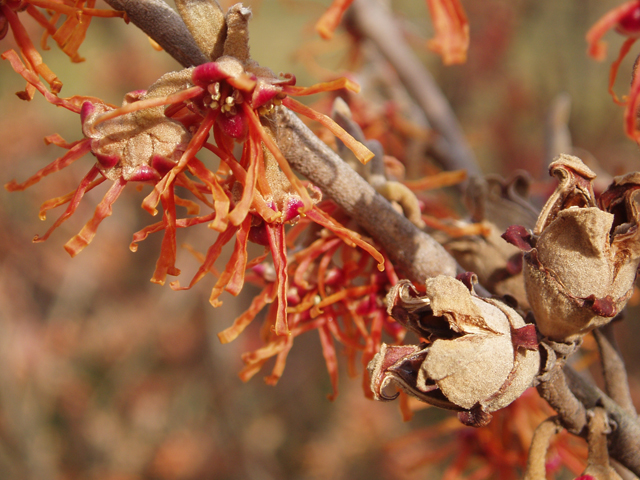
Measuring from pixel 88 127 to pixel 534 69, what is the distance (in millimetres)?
3268

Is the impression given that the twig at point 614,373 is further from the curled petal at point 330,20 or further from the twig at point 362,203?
the curled petal at point 330,20

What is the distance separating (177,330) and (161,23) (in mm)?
2602

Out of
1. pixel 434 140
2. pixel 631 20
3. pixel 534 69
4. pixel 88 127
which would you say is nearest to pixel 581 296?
pixel 631 20

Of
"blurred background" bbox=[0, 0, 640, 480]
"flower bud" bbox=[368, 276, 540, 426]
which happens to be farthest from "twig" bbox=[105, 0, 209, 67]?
"blurred background" bbox=[0, 0, 640, 480]

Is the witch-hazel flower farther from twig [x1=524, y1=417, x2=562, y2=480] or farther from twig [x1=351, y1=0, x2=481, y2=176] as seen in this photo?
twig [x1=351, y1=0, x2=481, y2=176]

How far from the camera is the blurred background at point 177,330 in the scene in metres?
2.53

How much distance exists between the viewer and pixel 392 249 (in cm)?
64

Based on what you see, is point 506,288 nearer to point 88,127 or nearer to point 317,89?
point 317,89

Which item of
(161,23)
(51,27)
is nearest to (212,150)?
(161,23)

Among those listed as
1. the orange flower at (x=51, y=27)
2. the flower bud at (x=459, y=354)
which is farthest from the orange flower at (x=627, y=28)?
the orange flower at (x=51, y=27)

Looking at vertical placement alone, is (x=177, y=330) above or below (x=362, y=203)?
below

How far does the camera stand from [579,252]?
0.48 meters

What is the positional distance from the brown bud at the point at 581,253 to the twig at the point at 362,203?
0.43ft

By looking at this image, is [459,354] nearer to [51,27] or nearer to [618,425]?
[618,425]
